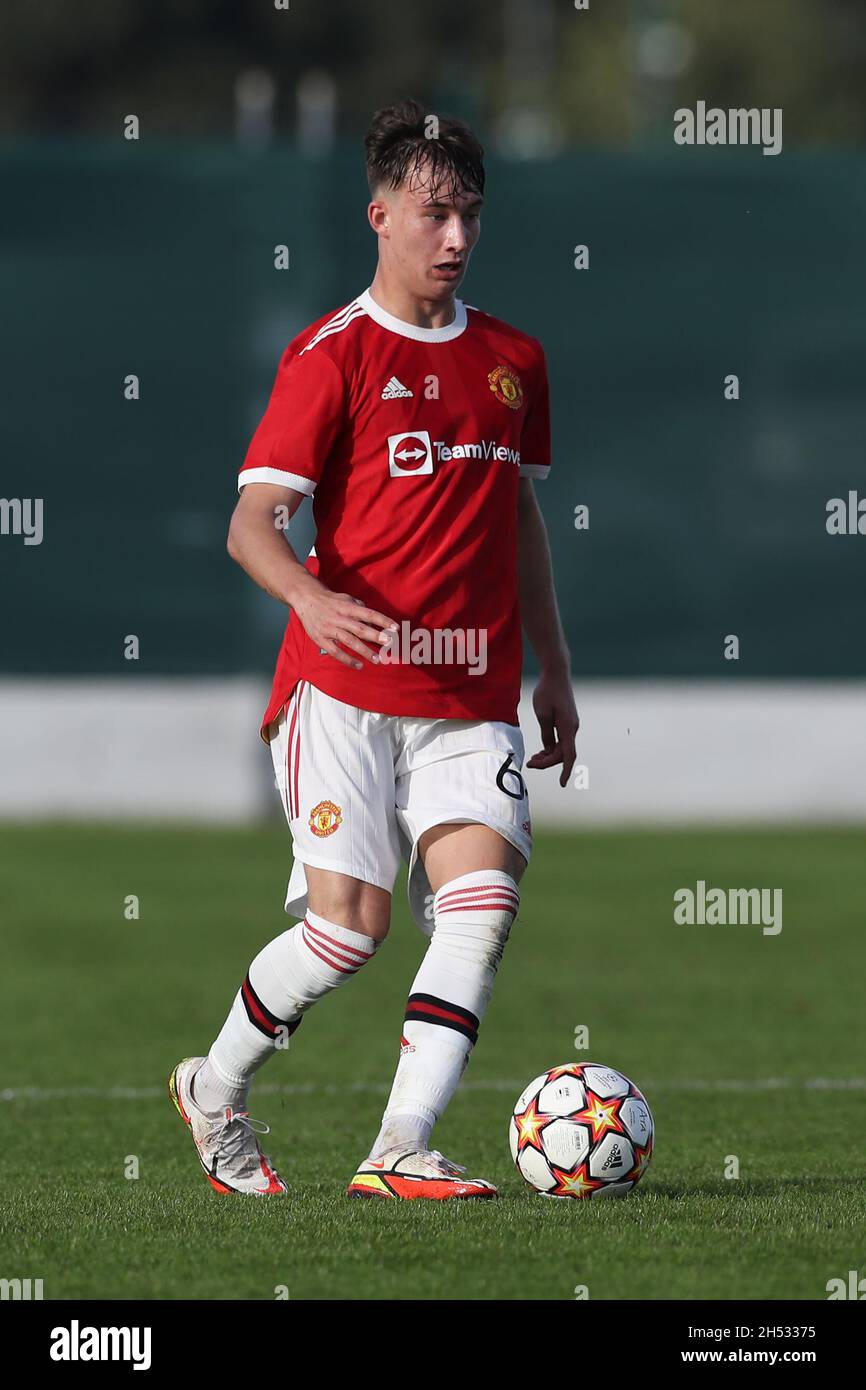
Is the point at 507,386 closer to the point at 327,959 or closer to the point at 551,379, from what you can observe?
the point at 327,959

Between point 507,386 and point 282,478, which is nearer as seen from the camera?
point 282,478

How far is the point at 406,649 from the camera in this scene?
561 cm

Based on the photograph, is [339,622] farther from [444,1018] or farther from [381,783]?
[444,1018]

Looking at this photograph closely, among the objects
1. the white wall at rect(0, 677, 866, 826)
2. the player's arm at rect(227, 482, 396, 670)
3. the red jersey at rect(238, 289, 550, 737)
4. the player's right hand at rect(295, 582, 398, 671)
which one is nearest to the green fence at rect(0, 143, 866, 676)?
the white wall at rect(0, 677, 866, 826)

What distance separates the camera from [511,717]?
5.84 meters

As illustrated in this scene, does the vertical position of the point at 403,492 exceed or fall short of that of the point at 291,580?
it exceeds it

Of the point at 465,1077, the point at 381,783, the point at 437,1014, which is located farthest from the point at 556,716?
the point at 465,1077

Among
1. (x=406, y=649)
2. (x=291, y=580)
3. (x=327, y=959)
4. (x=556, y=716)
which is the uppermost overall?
(x=291, y=580)

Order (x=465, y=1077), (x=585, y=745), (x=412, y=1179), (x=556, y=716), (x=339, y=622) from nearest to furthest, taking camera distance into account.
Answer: (x=339, y=622)
(x=412, y=1179)
(x=556, y=716)
(x=465, y=1077)
(x=585, y=745)

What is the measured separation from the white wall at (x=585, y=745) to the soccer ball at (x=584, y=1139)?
36.6 ft

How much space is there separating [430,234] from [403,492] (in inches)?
24.3

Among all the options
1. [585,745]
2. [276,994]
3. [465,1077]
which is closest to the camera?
[276,994]

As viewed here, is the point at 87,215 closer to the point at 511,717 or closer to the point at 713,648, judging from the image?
the point at 713,648

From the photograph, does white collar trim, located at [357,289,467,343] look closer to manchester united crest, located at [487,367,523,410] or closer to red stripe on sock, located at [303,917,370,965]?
manchester united crest, located at [487,367,523,410]
